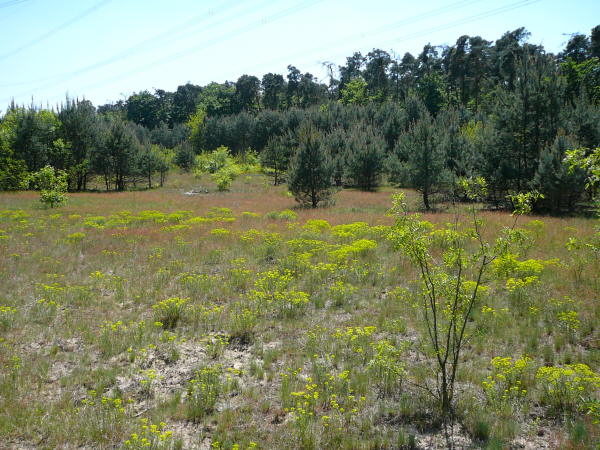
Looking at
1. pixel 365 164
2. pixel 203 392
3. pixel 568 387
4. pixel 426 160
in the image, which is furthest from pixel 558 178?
pixel 203 392

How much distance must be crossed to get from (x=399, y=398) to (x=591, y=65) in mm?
64616

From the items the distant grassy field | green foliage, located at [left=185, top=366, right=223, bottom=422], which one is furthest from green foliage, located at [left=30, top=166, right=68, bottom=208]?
green foliage, located at [left=185, top=366, right=223, bottom=422]

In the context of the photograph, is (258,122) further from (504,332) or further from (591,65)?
(504,332)

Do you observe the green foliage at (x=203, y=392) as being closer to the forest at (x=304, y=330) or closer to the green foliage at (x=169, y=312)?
the forest at (x=304, y=330)

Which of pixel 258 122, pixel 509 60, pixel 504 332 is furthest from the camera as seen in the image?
pixel 258 122

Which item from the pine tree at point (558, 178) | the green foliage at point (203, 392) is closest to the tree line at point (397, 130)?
the pine tree at point (558, 178)

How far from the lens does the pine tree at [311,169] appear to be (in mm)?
25219

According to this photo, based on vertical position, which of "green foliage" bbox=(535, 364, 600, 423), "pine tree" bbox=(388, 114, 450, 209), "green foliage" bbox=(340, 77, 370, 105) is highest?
→ "green foliage" bbox=(340, 77, 370, 105)

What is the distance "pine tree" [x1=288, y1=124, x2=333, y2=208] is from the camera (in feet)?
82.7

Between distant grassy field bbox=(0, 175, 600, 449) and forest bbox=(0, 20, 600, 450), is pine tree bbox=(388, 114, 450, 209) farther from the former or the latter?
distant grassy field bbox=(0, 175, 600, 449)

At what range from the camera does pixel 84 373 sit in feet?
19.9

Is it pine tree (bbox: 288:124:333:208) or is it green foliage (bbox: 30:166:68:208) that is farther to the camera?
pine tree (bbox: 288:124:333:208)

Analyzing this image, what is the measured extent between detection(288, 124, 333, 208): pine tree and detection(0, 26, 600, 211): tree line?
0.11 metres

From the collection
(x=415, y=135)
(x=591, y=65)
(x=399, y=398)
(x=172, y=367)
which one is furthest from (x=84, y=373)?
(x=591, y=65)
